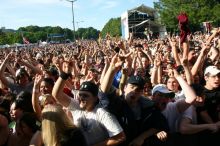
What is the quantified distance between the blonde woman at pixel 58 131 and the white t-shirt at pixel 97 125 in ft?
2.01

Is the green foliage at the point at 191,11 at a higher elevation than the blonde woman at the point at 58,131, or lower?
higher

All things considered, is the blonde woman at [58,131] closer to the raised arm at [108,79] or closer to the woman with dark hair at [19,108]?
the raised arm at [108,79]

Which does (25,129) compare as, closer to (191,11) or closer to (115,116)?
(115,116)

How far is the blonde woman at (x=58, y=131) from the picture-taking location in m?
3.55

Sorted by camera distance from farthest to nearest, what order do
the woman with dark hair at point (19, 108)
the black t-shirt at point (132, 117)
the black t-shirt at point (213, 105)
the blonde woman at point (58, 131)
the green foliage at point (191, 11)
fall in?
the green foliage at point (191, 11) → the black t-shirt at point (213, 105) → the woman with dark hair at point (19, 108) → the black t-shirt at point (132, 117) → the blonde woman at point (58, 131)

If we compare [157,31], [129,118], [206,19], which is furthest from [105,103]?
[157,31]

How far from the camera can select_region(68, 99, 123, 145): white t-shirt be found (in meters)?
4.29

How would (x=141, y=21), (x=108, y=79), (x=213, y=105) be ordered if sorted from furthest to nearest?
1. (x=141, y=21)
2. (x=213, y=105)
3. (x=108, y=79)

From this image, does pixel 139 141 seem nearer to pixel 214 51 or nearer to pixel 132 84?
pixel 132 84

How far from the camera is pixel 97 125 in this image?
4.32 meters

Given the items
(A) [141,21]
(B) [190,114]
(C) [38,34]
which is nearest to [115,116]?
(B) [190,114]

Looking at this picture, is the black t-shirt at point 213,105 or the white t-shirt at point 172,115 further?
the black t-shirt at point 213,105

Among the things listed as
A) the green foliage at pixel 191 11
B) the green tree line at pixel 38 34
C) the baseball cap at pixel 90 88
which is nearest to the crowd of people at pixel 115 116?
the baseball cap at pixel 90 88

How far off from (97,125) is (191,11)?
56885mm
